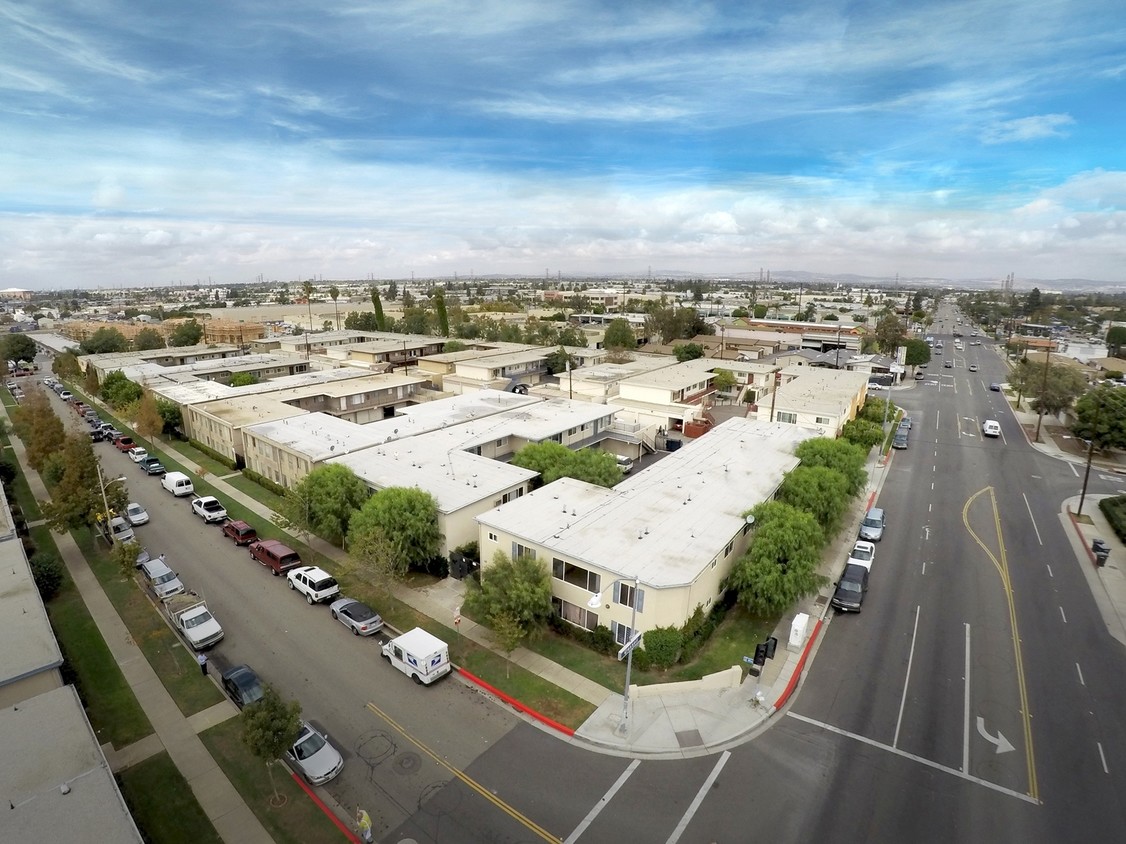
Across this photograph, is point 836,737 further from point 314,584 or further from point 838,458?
point 314,584

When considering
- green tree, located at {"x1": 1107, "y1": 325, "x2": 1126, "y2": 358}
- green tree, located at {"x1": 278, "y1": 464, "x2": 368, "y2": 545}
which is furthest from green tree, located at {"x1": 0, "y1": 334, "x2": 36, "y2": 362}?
green tree, located at {"x1": 1107, "y1": 325, "x2": 1126, "y2": 358}

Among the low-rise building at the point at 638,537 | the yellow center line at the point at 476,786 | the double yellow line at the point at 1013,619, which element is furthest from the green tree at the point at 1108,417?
the yellow center line at the point at 476,786

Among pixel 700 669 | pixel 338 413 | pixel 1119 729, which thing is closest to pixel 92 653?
pixel 700 669

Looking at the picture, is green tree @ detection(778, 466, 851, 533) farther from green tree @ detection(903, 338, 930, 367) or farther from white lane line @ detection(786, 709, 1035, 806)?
green tree @ detection(903, 338, 930, 367)

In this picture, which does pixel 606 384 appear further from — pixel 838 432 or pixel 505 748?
pixel 505 748

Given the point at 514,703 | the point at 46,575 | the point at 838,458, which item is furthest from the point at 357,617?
the point at 838,458

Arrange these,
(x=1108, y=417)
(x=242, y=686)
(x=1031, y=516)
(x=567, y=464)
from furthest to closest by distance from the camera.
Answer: (x=1108, y=417) → (x=1031, y=516) → (x=567, y=464) → (x=242, y=686)

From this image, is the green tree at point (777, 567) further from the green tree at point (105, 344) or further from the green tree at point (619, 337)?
the green tree at point (105, 344)
